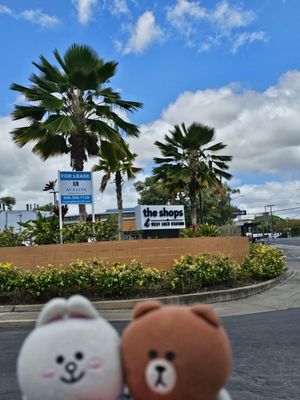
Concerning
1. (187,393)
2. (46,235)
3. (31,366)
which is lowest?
(187,393)

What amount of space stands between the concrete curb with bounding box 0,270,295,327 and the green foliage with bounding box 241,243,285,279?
160 cm

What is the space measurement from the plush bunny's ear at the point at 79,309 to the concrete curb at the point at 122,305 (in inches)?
311

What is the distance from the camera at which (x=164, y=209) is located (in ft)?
50.9

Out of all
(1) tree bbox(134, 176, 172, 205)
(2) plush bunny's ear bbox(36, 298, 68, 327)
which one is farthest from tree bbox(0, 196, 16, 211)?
(2) plush bunny's ear bbox(36, 298, 68, 327)

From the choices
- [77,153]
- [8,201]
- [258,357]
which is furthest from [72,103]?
[8,201]

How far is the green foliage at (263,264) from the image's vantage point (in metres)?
15.0

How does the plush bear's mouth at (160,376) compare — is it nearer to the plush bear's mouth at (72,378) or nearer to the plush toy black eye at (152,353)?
the plush toy black eye at (152,353)

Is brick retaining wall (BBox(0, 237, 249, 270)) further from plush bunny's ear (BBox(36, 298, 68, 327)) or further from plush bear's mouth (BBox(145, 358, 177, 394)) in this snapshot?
plush bear's mouth (BBox(145, 358, 177, 394))

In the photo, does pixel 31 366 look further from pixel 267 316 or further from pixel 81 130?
pixel 81 130

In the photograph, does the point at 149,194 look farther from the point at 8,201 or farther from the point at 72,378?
the point at 8,201

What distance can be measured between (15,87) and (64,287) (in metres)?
6.82


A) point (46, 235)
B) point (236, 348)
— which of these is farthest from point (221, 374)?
point (46, 235)

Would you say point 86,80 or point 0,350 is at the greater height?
point 86,80

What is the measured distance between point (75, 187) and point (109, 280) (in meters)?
3.86
